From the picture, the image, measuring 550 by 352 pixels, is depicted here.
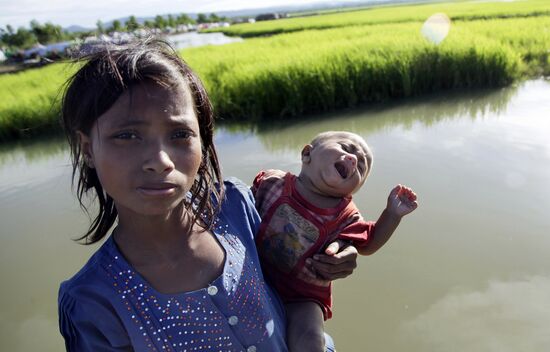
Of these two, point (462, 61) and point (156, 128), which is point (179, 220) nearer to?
point (156, 128)

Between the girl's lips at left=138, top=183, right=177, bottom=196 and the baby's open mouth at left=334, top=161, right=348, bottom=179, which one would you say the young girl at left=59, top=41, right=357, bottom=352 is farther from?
the baby's open mouth at left=334, top=161, right=348, bottom=179

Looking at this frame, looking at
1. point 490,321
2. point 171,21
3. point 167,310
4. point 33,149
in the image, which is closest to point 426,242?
point 490,321

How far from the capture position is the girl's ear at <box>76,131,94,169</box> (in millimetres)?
837

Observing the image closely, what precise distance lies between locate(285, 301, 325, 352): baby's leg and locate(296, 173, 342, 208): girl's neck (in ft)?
0.90

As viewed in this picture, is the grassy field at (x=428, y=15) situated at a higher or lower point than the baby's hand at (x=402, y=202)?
higher

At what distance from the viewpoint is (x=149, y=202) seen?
780 millimetres

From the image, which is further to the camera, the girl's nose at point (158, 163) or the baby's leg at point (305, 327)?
the baby's leg at point (305, 327)

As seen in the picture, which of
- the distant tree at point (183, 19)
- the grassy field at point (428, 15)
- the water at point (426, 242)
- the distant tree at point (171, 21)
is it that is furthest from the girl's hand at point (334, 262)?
the distant tree at point (183, 19)

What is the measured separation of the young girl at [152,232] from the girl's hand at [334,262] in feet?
0.55

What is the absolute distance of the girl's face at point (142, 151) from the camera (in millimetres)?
773

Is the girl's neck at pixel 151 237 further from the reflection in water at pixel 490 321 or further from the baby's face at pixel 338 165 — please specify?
the reflection in water at pixel 490 321

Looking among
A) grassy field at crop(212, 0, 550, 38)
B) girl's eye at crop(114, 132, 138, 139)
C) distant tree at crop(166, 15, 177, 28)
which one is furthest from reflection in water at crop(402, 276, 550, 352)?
distant tree at crop(166, 15, 177, 28)

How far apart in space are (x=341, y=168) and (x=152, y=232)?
583mm

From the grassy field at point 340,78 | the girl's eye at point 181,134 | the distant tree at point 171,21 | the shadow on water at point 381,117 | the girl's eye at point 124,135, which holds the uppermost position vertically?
the distant tree at point 171,21
